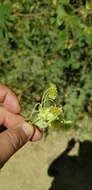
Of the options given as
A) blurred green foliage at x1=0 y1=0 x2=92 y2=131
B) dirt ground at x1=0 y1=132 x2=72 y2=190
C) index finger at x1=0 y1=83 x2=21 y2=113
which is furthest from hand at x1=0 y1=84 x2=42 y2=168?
blurred green foliage at x1=0 y1=0 x2=92 y2=131

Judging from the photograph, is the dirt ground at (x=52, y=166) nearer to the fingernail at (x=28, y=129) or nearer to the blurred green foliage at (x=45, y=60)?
the blurred green foliage at (x=45, y=60)

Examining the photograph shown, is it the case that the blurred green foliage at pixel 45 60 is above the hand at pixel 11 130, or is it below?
below

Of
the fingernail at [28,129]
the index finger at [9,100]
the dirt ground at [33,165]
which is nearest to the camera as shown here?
the fingernail at [28,129]

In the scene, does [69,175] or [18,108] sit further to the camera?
[69,175]

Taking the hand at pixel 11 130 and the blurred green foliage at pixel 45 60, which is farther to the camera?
the blurred green foliage at pixel 45 60

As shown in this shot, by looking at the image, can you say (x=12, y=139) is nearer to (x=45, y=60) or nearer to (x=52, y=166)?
(x=52, y=166)

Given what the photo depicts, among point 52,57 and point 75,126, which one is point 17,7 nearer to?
point 52,57

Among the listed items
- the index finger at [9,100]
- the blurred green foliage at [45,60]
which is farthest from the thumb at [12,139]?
the blurred green foliage at [45,60]

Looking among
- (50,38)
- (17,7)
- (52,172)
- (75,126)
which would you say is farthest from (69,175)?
(17,7)

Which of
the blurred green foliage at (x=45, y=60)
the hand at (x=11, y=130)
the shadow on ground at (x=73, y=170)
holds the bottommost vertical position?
the shadow on ground at (x=73, y=170)
